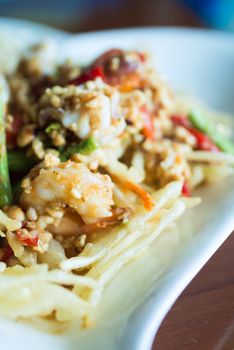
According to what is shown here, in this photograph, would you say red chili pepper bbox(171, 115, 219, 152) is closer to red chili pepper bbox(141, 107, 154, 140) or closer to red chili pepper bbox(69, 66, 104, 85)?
red chili pepper bbox(141, 107, 154, 140)

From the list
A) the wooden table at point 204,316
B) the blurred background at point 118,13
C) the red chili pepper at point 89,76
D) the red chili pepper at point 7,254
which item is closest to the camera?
the wooden table at point 204,316

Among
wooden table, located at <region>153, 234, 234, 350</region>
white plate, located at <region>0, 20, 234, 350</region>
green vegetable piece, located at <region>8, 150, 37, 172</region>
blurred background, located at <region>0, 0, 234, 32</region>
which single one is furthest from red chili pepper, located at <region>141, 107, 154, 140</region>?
blurred background, located at <region>0, 0, 234, 32</region>

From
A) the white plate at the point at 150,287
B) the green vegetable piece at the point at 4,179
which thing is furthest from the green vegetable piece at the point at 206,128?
the green vegetable piece at the point at 4,179

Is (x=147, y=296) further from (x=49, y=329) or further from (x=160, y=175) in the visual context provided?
(x=160, y=175)

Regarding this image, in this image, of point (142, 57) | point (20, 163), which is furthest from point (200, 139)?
point (20, 163)

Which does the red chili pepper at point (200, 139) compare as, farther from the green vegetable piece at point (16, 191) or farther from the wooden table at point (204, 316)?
the green vegetable piece at point (16, 191)

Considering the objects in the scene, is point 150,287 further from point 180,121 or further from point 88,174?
point 180,121
